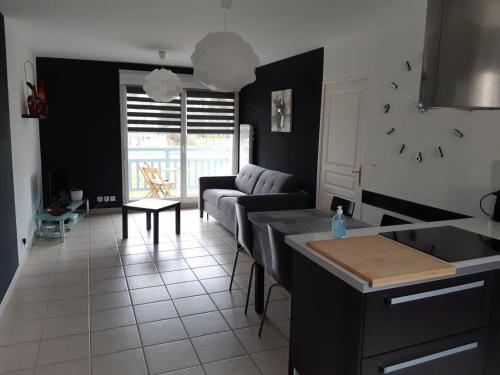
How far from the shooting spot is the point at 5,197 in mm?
3369

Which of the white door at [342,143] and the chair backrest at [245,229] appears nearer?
the chair backrest at [245,229]

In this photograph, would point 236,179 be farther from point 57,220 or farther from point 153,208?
point 57,220

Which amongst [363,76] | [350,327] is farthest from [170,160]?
[350,327]

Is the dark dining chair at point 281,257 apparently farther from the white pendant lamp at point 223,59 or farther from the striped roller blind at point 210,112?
the striped roller blind at point 210,112

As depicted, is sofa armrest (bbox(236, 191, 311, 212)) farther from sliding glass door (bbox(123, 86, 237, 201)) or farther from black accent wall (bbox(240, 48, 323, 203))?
sliding glass door (bbox(123, 86, 237, 201))

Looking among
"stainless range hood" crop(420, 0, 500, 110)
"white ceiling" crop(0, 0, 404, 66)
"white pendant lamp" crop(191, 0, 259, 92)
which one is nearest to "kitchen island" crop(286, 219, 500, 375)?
"stainless range hood" crop(420, 0, 500, 110)

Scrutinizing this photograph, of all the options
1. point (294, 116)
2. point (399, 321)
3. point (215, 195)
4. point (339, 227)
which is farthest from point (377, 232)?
point (215, 195)

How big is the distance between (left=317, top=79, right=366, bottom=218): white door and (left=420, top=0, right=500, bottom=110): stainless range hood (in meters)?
2.52

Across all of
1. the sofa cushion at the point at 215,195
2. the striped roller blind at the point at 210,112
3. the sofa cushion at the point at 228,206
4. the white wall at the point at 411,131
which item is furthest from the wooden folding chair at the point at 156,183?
the white wall at the point at 411,131

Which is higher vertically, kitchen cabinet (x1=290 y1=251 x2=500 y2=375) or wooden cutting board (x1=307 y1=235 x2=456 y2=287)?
wooden cutting board (x1=307 y1=235 x2=456 y2=287)

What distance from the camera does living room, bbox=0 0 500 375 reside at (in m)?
1.94

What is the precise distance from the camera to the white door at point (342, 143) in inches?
170

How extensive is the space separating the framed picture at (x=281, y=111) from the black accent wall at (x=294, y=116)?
0.23 feet

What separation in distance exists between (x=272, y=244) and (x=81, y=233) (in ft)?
12.3
